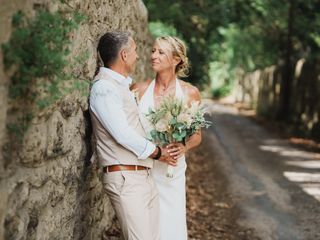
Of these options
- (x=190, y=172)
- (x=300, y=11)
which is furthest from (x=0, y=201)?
(x=300, y=11)

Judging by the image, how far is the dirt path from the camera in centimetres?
691

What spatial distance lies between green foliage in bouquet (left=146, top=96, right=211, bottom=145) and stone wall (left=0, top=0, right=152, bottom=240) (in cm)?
56

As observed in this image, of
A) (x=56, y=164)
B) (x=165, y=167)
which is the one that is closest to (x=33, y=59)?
(x=56, y=164)

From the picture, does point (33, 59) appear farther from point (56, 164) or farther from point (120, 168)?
point (120, 168)

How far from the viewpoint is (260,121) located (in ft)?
71.5

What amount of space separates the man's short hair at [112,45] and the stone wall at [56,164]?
119 mm

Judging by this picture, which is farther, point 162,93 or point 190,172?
point 190,172

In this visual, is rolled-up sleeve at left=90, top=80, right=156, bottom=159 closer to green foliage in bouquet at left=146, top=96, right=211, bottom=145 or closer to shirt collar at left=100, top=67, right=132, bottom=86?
shirt collar at left=100, top=67, right=132, bottom=86

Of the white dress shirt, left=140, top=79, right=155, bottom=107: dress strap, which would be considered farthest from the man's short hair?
left=140, top=79, right=155, bottom=107: dress strap

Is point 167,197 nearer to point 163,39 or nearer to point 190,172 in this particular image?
point 163,39

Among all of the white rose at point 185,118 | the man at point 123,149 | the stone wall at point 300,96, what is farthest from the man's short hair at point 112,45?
the stone wall at point 300,96

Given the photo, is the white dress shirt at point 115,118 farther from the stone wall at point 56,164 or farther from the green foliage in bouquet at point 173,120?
the green foliage in bouquet at point 173,120

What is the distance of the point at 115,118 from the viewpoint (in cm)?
352

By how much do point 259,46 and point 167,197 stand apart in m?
23.0
